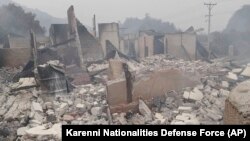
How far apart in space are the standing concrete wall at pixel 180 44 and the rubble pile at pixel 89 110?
12.6 m

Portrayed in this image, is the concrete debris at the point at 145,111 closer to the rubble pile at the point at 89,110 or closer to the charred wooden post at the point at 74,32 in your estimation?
the rubble pile at the point at 89,110

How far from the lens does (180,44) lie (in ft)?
84.9

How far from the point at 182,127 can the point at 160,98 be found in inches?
260

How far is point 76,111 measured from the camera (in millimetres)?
10547

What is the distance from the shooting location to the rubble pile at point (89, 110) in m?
Result: 9.11

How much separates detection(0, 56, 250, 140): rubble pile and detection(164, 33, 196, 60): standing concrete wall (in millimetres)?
12641

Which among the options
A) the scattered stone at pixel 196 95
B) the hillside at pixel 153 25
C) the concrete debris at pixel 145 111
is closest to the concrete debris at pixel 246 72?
the scattered stone at pixel 196 95

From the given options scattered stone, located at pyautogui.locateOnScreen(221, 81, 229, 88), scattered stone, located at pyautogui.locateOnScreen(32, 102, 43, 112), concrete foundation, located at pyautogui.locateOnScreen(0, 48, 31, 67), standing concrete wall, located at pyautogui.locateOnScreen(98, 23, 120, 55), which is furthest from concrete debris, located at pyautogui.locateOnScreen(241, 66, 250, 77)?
standing concrete wall, located at pyautogui.locateOnScreen(98, 23, 120, 55)

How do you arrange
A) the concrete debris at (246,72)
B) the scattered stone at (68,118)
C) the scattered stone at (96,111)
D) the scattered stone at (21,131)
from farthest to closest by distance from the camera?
1. the concrete debris at (246,72)
2. the scattered stone at (96,111)
3. the scattered stone at (68,118)
4. the scattered stone at (21,131)

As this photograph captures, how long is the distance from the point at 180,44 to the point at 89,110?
663 inches

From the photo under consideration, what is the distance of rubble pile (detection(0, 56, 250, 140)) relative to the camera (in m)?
9.11

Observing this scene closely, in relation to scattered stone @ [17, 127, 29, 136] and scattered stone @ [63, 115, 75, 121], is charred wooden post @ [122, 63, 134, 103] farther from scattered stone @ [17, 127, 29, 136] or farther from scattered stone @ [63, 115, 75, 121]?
scattered stone @ [17, 127, 29, 136]

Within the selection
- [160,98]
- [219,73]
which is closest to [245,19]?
[219,73]

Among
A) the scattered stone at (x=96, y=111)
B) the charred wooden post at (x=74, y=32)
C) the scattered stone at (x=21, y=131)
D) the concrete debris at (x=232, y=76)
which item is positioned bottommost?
the scattered stone at (x=21, y=131)
